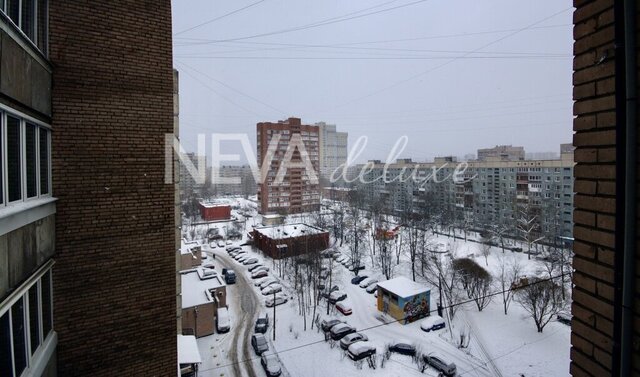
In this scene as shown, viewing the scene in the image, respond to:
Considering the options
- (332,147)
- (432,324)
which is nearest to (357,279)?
(432,324)

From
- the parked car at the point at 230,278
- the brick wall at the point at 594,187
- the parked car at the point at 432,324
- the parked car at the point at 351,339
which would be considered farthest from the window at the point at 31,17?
the parked car at the point at 230,278

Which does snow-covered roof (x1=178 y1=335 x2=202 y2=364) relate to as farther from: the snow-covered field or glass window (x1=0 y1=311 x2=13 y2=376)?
glass window (x1=0 y1=311 x2=13 y2=376)

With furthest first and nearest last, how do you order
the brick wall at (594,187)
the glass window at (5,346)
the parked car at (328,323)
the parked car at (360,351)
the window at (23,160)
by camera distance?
the parked car at (328,323), the parked car at (360,351), the window at (23,160), the glass window at (5,346), the brick wall at (594,187)

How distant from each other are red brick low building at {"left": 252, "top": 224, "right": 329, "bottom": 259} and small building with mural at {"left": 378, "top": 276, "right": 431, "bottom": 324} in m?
7.21

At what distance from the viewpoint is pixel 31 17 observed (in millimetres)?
3143

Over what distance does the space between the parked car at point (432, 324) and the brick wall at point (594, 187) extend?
13.6 metres

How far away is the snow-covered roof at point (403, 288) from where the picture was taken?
1495cm

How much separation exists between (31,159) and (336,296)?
636 inches

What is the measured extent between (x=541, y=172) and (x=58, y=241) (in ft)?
105

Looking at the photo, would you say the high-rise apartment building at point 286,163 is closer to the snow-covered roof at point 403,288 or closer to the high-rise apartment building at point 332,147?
the high-rise apartment building at point 332,147

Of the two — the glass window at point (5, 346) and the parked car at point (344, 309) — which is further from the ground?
the glass window at point (5, 346)

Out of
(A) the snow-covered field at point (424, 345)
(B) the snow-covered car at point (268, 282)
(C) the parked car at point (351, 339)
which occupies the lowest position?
(A) the snow-covered field at point (424, 345)

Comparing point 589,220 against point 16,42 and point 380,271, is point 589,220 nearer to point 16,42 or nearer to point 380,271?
point 16,42

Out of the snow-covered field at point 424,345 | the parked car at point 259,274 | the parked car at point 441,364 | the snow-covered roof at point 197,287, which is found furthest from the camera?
the parked car at point 259,274
